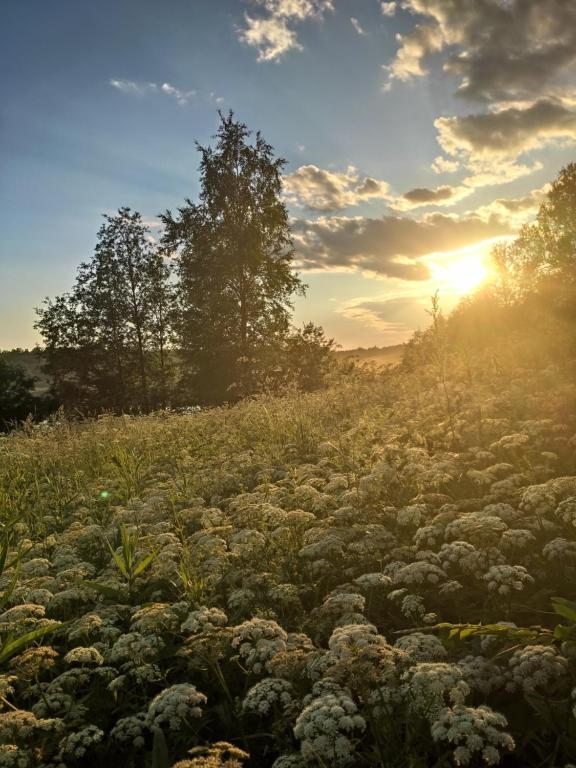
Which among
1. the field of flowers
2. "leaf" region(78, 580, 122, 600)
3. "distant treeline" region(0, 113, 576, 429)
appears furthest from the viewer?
"distant treeline" region(0, 113, 576, 429)

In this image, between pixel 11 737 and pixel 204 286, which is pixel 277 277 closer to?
pixel 204 286

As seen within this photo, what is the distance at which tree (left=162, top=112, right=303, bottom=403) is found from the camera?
30141 mm

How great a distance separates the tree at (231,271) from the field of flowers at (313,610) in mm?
20095

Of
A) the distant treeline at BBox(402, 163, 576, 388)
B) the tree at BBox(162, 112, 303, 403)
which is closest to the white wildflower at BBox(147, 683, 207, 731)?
the distant treeline at BBox(402, 163, 576, 388)

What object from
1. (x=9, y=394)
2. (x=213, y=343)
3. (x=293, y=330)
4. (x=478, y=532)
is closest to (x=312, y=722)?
(x=478, y=532)

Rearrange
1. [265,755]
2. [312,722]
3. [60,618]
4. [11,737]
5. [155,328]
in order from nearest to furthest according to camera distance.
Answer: [312,722]
[11,737]
[265,755]
[60,618]
[155,328]

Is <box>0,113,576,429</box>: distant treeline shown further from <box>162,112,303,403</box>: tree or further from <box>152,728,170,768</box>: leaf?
<box>152,728,170,768</box>: leaf

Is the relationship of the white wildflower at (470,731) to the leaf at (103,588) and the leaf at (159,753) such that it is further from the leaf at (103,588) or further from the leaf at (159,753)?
the leaf at (103,588)

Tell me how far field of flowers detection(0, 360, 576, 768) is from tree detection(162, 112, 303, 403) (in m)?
20.1

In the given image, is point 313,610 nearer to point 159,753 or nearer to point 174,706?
A: point 174,706

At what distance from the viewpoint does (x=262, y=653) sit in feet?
11.7

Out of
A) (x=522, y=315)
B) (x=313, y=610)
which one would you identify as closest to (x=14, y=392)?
(x=522, y=315)

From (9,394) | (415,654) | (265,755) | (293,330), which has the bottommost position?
(265,755)

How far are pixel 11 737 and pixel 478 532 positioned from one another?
3.76 m
